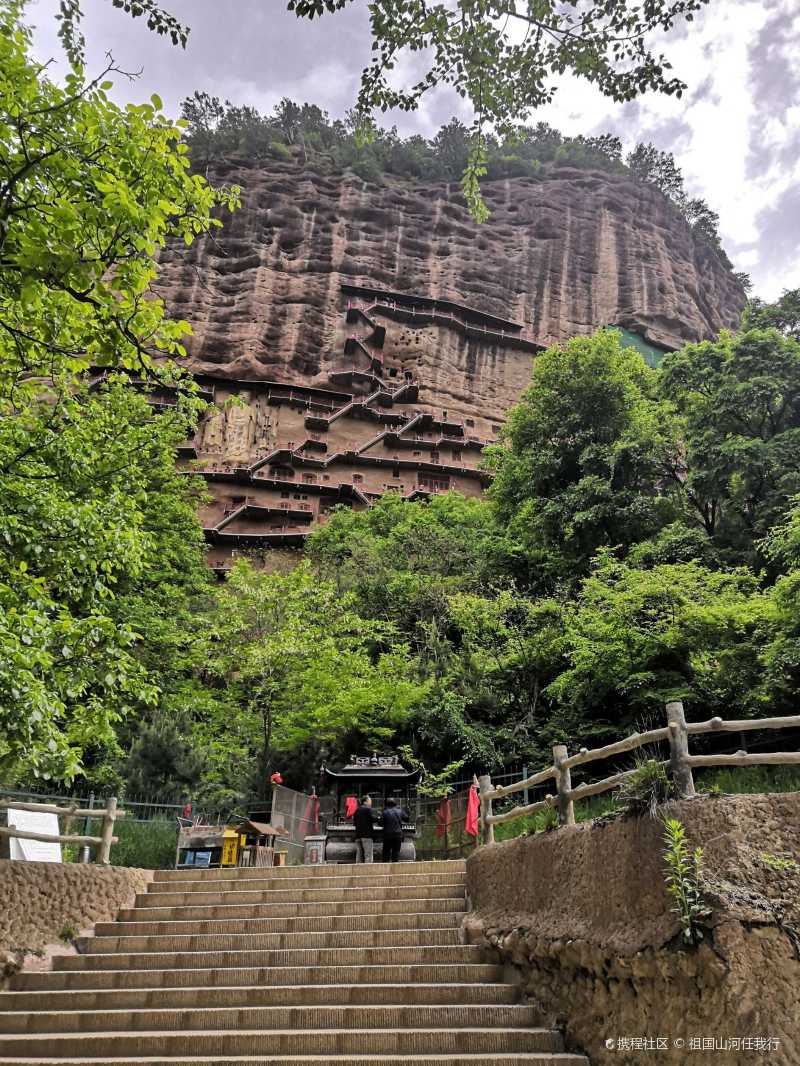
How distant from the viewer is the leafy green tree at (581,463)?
21312 millimetres

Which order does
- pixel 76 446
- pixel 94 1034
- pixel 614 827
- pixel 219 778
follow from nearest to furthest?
1. pixel 614 827
2. pixel 94 1034
3. pixel 76 446
4. pixel 219 778

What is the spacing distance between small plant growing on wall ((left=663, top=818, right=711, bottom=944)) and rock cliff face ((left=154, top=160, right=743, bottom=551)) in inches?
1420

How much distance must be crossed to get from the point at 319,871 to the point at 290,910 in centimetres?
170

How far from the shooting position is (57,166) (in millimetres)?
4922

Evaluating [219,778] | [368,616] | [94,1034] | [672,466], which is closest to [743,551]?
[672,466]

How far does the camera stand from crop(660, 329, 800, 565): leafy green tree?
18.8 m

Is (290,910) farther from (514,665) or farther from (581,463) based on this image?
(581,463)

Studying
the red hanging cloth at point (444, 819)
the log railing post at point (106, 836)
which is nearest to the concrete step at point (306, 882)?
the log railing post at point (106, 836)

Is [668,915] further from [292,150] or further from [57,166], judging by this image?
[292,150]

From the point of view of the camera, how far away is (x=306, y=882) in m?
10.4

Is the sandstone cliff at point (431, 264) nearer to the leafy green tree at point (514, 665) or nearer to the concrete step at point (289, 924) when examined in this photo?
the leafy green tree at point (514, 665)

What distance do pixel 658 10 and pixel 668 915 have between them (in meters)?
6.27

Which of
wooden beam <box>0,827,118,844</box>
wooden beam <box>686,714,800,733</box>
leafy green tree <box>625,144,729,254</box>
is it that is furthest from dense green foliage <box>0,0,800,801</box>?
leafy green tree <box>625,144,729,254</box>

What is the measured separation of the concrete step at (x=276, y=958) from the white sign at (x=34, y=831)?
1.52m
